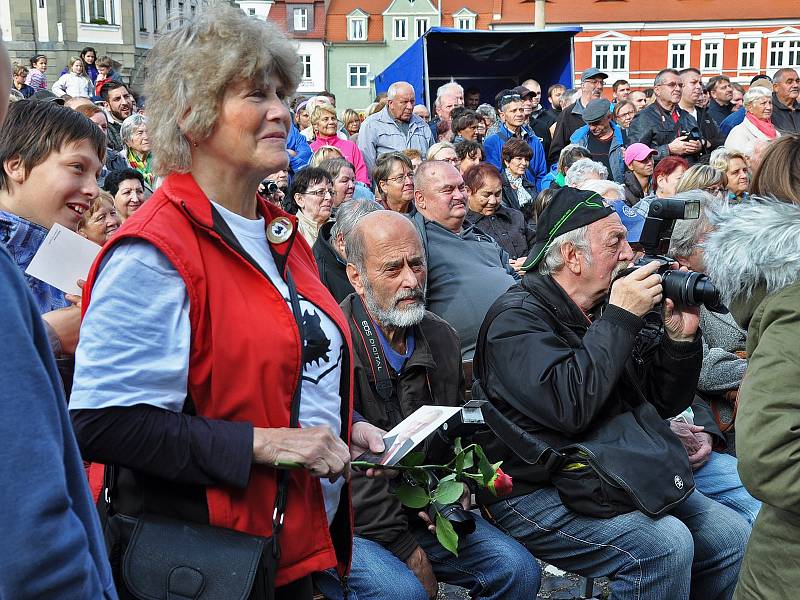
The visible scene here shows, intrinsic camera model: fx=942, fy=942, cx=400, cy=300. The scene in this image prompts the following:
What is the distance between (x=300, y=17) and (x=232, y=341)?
58.8 m

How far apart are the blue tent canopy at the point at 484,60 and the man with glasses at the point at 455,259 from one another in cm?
1037

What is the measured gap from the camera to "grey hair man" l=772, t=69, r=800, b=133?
1109cm

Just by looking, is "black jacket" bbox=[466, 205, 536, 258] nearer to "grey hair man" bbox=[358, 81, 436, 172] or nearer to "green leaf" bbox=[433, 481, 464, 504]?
"grey hair man" bbox=[358, 81, 436, 172]

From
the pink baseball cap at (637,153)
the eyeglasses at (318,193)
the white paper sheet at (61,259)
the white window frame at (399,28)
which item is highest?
the white window frame at (399,28)

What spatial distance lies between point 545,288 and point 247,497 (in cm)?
180

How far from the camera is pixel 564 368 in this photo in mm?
3193

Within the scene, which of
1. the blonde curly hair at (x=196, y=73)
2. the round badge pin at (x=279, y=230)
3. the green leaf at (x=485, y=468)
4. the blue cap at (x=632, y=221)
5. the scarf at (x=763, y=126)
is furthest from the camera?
the scarf at (x=763, y=126)

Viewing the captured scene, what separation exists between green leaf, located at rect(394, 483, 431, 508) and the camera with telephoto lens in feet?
3.72

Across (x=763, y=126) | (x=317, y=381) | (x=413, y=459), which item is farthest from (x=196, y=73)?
(x=763, y=126)

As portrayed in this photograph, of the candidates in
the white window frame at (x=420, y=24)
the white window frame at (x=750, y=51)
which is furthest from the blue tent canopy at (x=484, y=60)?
the white window frame at (x=420, y=24)

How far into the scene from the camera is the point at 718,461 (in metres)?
3.96

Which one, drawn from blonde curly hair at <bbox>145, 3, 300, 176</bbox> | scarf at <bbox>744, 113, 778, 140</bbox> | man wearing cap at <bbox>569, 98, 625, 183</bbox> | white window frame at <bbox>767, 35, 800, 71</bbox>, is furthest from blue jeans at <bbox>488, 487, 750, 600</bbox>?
white window frame at <bbox>767, 35, 800, 71</bbox>

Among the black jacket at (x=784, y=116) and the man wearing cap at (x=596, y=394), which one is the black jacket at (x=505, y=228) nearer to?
the man wearing cap at (x=596, y=394)

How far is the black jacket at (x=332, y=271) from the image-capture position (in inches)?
202
